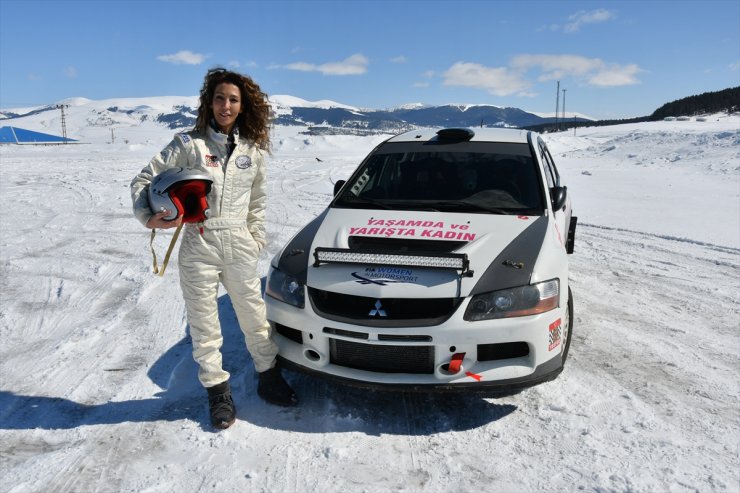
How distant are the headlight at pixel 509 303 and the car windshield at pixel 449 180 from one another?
36.3 inches

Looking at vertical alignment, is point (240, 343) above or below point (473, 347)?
below

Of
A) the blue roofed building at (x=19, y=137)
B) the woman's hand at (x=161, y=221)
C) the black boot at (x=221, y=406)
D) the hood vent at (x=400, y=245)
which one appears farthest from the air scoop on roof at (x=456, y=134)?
the blue roofed building at (x=19, y=137)

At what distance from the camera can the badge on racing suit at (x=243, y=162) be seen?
3.01 m

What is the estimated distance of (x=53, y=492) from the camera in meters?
2.44

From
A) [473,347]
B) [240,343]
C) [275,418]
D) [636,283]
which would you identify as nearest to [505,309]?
[473,347]

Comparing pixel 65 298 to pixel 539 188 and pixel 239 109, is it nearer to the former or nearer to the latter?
pixel 239 109

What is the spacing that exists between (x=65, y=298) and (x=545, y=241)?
173 inches

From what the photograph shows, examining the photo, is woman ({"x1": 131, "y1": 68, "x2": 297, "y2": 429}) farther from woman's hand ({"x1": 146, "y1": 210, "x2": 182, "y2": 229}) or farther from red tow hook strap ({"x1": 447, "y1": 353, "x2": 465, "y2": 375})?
red tow hook strap ({"x1": 447, "y1": 353, "x2": 465, "y2": 375})

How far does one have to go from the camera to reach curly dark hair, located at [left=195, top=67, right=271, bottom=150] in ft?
9.71

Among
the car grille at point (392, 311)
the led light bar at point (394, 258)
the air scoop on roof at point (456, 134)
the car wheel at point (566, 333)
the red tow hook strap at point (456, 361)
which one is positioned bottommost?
the car wheel at point (566, 333)

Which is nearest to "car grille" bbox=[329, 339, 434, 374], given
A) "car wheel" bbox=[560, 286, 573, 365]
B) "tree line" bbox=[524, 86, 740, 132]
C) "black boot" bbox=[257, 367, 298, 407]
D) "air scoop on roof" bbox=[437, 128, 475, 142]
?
"black boot" bbox=[257, 367, 298, 407]

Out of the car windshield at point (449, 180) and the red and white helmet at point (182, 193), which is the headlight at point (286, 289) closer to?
the red and white helmet at point (182, 193)

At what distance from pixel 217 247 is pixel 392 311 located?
1033 mm

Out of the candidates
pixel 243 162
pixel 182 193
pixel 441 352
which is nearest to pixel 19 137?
pixel 243 162
